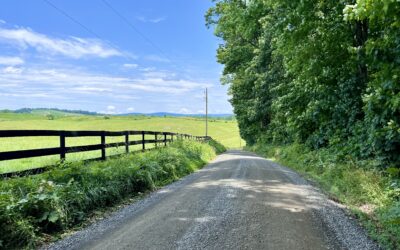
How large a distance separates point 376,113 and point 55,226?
882 centimetres

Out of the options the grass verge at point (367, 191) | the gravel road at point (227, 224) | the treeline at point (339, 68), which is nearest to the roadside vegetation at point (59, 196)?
the gravel road at point (227, 224)

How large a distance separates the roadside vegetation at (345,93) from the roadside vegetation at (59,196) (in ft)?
17.2

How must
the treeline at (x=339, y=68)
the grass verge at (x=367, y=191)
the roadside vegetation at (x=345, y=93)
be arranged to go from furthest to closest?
the treeline at (x=339, y=68), the roadside vegetation at (x=345, y=93), the grass verge at (x=367, y=191)

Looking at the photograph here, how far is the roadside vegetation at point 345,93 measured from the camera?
7.32m

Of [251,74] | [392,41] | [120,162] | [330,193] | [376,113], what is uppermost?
[251,74]

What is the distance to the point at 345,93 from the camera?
14.1 meters

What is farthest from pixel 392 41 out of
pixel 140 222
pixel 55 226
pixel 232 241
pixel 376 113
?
pixel 55 226

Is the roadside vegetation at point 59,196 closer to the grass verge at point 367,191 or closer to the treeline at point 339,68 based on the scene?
the grass verge at point 367,191

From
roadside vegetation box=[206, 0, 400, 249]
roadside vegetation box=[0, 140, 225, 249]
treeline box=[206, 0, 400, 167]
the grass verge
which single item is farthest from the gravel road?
treeline box=[206, 0, 400, 167]

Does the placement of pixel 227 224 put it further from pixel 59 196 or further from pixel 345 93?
pixel 345 93

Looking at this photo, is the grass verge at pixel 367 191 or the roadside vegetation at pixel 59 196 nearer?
the roadside vegetation at pixel 59 196

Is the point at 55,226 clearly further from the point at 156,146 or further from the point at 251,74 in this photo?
the point at 251,74

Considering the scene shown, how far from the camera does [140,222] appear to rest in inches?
246

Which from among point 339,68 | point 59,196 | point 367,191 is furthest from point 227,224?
point 339,68
